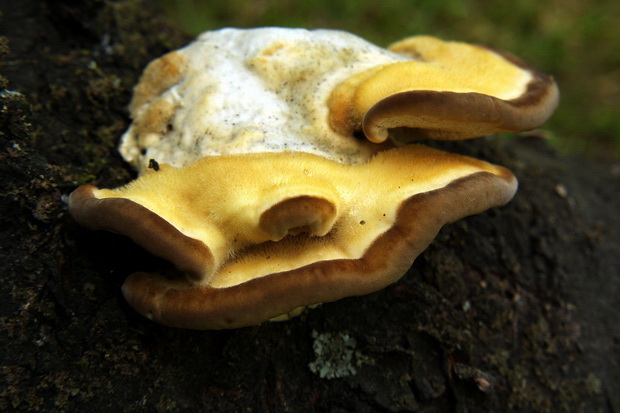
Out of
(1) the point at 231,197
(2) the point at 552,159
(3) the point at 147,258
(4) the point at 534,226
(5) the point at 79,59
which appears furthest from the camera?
(2) the point at 552,159

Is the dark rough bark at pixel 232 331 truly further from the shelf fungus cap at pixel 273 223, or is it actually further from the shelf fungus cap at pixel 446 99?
the shelf fungus cap at pixel 446 99

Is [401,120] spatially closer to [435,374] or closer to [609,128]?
[435,374]

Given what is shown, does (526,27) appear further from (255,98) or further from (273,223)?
(273,223)

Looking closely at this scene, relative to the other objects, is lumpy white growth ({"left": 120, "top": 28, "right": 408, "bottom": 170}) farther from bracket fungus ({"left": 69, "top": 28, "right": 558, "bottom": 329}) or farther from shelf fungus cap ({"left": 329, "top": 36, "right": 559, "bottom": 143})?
shelf fungus cap ({"left": 329, "top": 36, "right": 559, "bottom": 143})

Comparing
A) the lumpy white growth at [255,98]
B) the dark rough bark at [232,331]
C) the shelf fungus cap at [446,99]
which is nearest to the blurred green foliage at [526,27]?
the dark rough bark at [232,331]

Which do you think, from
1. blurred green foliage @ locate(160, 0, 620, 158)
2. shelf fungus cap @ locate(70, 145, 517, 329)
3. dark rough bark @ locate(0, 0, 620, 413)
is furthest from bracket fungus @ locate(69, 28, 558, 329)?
blurred green foliage @ locate(160, 0, 620, 158)

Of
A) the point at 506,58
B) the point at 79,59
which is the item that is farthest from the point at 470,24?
the point at 79,59
